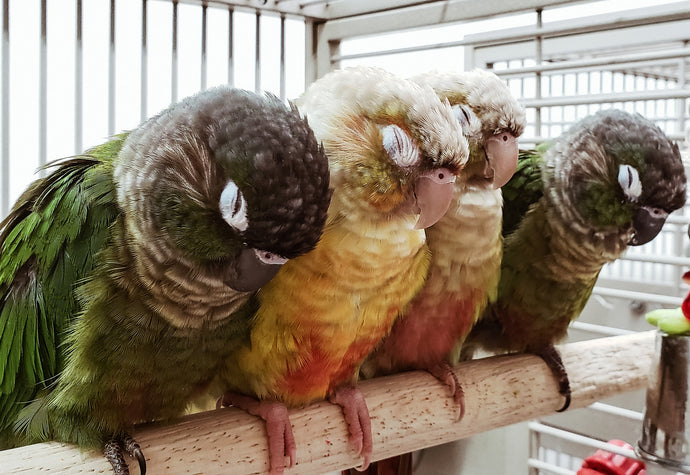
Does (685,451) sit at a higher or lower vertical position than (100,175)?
lower

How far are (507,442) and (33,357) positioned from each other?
90 centimetres

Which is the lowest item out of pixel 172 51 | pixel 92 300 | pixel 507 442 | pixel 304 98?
pixel 507 442

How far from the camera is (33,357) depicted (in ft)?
2.24

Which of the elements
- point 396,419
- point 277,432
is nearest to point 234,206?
point 277,432

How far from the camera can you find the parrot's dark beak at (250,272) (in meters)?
0.59

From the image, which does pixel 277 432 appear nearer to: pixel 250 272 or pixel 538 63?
pixel 250 272

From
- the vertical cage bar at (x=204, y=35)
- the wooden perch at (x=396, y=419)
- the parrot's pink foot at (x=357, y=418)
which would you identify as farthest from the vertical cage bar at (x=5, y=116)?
the parrot's pink foot at (x=357, y=418)

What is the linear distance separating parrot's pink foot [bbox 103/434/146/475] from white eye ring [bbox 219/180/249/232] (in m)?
0.26

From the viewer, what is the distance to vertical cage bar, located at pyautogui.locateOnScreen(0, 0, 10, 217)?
2.71 ft

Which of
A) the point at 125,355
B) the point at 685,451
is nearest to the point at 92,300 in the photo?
the point at 125,355

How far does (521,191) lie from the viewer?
3.26 ft

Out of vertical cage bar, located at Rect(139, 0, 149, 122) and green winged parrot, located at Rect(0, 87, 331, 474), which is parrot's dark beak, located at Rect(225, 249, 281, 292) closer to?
green winged parrot, located at Rect(0, 87, 331, 474)

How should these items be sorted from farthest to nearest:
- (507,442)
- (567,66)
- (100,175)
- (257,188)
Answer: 1. (507,442)
2. (567,66)
3. (100,175)
4. (257,188)

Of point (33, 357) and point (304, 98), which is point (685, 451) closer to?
point (304, 98)
